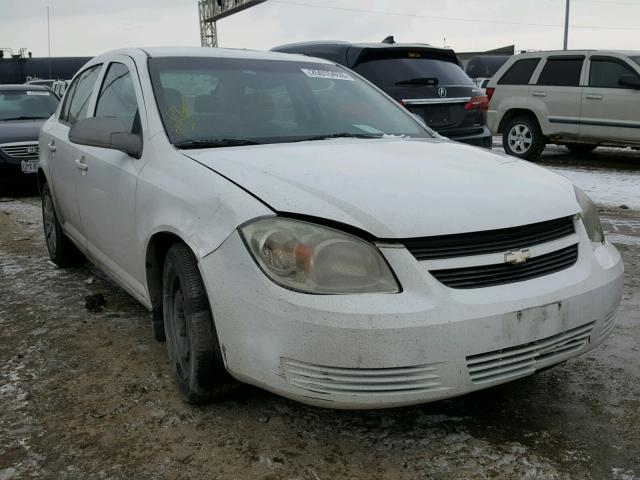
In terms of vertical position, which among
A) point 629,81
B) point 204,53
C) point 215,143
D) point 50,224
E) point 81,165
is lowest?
point 50,224

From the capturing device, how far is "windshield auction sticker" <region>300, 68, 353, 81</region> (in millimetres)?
3983

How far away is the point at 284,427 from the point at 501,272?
1.04 metres

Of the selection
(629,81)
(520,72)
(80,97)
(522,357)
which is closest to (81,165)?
(80,97)

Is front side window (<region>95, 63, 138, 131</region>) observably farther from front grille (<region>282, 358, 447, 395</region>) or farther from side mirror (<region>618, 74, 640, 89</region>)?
side mirror (<region>618, 74, 640, 89</region>)

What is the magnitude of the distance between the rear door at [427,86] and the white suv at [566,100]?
367 centimetres

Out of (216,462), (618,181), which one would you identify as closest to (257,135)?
(216,462)

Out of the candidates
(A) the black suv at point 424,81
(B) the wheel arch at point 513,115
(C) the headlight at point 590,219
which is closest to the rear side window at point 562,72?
(B) the wheel arch at point 513,115

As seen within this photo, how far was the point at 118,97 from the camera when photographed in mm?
3871

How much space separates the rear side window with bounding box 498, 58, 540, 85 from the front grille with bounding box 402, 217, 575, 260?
31.6ft

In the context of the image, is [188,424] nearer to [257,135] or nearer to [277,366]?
[277,366]

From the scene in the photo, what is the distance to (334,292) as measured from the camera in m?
2.32

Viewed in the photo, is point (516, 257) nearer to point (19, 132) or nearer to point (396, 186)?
point (396, 186)

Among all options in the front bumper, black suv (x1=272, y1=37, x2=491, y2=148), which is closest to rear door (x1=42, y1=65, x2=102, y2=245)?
the front bumper

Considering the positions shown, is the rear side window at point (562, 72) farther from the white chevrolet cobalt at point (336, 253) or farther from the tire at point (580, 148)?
the white chevrolet cobalt at point (336, 253)
